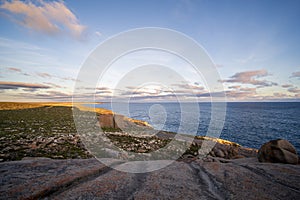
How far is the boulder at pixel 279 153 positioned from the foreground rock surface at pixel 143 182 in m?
3.50

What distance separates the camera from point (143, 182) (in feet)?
13.0

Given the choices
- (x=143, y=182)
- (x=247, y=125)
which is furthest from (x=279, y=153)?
(x=247, y=125)

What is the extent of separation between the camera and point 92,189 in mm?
3465

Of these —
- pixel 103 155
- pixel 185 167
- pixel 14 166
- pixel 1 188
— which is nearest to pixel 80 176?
pixel 1 188

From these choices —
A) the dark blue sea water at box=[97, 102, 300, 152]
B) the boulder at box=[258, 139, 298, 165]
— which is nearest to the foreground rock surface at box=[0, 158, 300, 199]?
the boulder at box=[258, 139, 298, 165]

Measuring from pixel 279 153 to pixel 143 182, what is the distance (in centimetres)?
830

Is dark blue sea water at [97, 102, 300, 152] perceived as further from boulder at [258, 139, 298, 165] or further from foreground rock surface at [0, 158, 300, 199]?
boulder at [258, 139, 298, 165]

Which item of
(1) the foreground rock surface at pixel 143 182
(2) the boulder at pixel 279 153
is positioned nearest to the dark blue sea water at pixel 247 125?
(1) the foreground rock surface at pixel 143 182

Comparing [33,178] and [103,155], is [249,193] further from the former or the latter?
[103,155]

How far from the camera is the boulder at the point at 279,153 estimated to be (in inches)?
298

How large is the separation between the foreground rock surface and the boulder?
3.50m

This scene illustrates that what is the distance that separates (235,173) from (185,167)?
157cm

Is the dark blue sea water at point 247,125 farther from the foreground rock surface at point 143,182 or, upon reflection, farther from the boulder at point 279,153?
the boulder at point 279,153

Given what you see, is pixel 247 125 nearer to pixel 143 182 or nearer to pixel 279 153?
pixel 279 153
